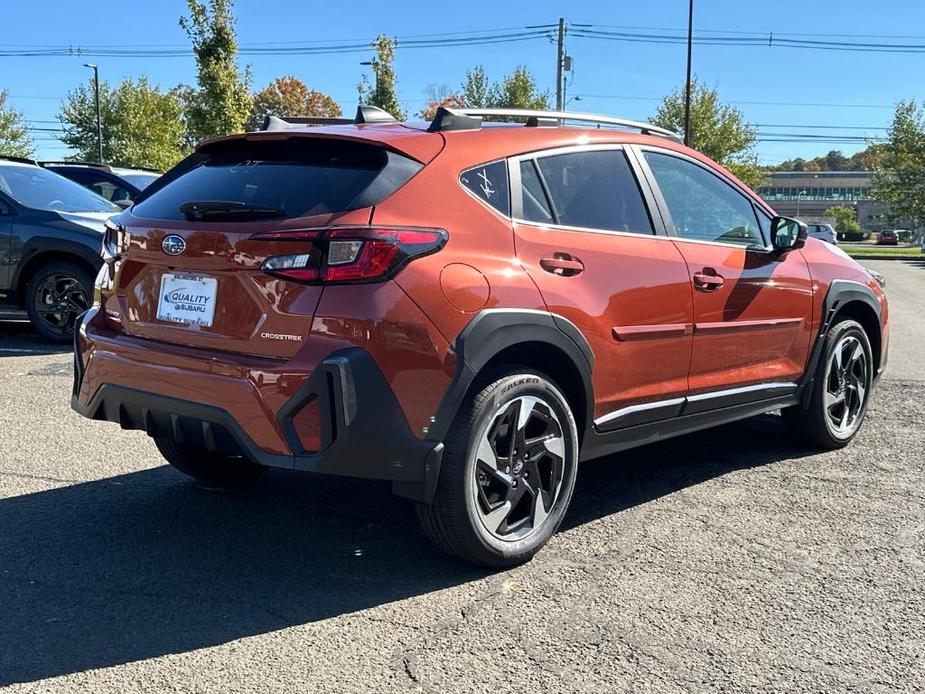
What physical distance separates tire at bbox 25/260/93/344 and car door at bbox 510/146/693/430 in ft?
19.9

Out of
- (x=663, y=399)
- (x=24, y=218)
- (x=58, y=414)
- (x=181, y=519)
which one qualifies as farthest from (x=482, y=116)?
(x=24, y=218)

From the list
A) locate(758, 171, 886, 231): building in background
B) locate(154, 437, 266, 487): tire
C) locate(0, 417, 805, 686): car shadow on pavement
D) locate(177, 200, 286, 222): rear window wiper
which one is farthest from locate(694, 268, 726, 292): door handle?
locate(758, 171, 886, 231): building in background

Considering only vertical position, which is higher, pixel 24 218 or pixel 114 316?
pixel 24 218

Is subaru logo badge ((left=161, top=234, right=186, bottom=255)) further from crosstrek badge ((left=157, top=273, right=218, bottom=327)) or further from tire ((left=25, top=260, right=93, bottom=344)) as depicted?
tire ((left=25, top=260, right=93, bottom=344))

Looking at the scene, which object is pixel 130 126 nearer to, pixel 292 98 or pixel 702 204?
pixel 292 98

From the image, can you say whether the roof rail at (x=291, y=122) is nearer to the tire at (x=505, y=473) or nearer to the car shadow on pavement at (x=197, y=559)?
the tire at (x=505, y=473)

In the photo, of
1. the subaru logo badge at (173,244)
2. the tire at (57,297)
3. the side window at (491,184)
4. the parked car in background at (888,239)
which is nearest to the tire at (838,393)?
the side window at (491,184)

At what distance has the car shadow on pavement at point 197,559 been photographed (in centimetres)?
283

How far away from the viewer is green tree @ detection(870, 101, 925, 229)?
48.5m

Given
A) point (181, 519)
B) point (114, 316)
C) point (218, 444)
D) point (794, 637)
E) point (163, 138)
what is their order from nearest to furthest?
point (794, 637) < point (218, 444) < point (114, 316) < point (181, 519) < point (163, 138)

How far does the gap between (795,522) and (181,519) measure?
2.80m

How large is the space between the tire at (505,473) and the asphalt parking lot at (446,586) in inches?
5.8

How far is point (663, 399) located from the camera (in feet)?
13.2

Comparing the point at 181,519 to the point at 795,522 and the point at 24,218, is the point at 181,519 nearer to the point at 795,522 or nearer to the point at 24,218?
the point at 795,522
